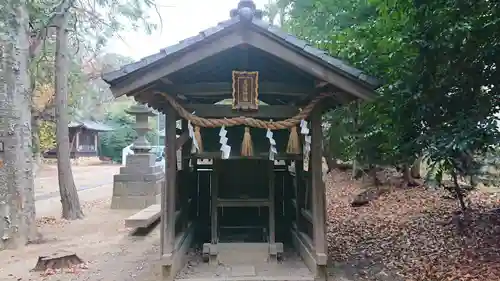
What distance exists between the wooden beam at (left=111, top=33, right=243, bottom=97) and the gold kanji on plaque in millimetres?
528

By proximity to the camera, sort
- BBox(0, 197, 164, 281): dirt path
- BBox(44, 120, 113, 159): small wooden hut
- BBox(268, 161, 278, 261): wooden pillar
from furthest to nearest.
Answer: BBox(44, 120, 113, 159): small wooden hut → BBox(268, 161, 278, 261): wooden pillar → BBox(0, 197, 164, 281): dirt path

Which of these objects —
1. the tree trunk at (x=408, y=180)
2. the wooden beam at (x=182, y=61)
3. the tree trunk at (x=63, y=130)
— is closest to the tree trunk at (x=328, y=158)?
the tree trunk at (x=408, y=180)

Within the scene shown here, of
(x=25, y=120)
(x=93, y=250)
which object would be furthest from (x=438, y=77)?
(x=25, y=120)

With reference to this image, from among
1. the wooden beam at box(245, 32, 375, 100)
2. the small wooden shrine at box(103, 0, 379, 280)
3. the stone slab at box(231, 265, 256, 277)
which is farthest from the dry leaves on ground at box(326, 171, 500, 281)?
the wooden beam at box(245, 32, 375, 100)

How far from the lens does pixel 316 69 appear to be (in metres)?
4.62

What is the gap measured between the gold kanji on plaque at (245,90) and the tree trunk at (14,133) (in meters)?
4.41

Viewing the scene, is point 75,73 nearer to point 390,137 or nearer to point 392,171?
point 392,171

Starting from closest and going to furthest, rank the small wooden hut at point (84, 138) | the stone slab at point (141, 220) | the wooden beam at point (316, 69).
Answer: the wooden beam at point (316, 69) < the stone slab at point (141, 220) < the small wooden hut at point (84, 138)

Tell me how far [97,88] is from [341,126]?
1454 inches

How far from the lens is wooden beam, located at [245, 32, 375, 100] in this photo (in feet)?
15.1

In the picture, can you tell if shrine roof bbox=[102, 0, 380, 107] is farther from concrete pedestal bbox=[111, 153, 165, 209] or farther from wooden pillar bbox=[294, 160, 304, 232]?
concrete pedestal bbox=[111, 153, 165, 209]

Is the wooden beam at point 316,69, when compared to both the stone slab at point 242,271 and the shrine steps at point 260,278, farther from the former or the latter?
the stone slab at point 242,271

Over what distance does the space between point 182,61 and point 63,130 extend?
6.97 m

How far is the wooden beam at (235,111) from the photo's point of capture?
5.09 m
